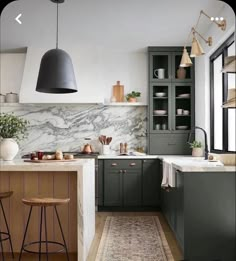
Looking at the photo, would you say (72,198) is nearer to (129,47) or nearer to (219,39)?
(219,39)

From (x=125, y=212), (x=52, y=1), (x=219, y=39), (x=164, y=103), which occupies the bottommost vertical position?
(x=125, y=212)

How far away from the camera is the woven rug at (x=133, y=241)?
323 cm

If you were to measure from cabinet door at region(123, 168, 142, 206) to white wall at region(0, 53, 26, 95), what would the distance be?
2.15 metres

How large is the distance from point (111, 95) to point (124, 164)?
1.18 meters

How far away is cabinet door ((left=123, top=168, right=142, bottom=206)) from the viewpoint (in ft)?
16.8

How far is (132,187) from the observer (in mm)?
5137

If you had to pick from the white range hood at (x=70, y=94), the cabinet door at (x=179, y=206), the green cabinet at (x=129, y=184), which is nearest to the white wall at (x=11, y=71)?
the white range hood at (x=70, y=94)

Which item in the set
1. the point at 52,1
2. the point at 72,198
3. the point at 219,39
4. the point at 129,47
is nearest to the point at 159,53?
the point at 129,47

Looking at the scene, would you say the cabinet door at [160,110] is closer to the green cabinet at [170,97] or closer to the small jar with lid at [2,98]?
the green cabinet at [170,97]

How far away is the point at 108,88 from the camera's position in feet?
18.9

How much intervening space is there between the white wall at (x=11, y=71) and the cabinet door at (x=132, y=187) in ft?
7.06

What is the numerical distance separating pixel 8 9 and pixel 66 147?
7.71ft

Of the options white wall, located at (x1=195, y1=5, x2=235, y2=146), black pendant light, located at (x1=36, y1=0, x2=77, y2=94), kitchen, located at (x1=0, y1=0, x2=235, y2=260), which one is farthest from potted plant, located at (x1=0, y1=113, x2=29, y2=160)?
white wall, located at (x1=195, y1=5, x2=235, y2=146)

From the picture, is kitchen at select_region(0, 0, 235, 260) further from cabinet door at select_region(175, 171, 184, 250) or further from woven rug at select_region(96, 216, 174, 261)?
cabinet door at select_region(175, 171, 184, 250)
